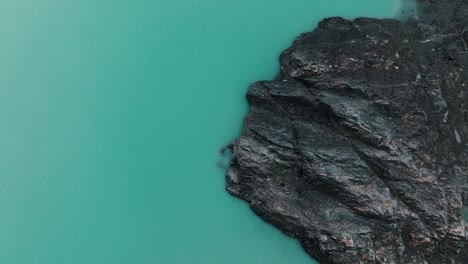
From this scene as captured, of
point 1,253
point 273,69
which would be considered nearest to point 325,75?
point 273,69

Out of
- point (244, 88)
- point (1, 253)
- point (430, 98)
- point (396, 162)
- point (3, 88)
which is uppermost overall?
point (3, 88)

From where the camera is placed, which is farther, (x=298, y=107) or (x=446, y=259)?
(x=298, y=107)

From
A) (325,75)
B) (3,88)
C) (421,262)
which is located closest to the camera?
(421,262)

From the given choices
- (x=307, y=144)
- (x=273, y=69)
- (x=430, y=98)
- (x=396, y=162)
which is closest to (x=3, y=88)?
(x=273, y=69)

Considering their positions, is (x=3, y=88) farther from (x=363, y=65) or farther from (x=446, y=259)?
(x=446, y=259)

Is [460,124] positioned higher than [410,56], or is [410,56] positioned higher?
[410,56]

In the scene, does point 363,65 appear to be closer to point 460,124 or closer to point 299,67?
point 299,67

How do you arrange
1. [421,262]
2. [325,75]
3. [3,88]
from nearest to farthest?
[421,262] → [325,75] → [3,88]
